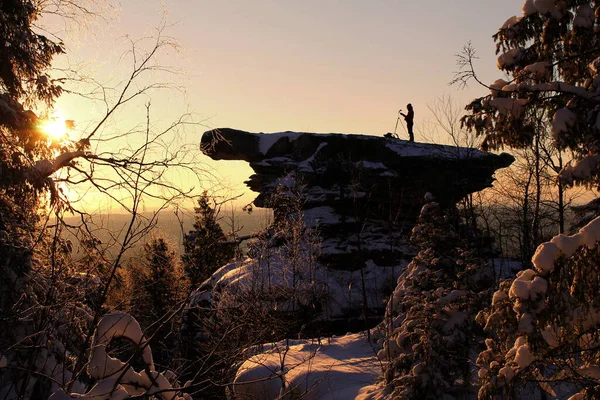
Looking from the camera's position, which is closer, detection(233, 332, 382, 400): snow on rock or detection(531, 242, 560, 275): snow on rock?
detection(531, 242, 560, 275): snow on rock

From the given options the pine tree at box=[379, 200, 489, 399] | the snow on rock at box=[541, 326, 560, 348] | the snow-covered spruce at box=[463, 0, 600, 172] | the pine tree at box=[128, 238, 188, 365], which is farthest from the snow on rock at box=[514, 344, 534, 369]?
the pine tree at box=[379, 200, 489, 399]

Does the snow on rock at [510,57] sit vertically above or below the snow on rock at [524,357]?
above

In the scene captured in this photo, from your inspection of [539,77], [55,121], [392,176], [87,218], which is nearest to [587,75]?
[539,77]

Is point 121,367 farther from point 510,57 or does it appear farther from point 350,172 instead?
point 350,172

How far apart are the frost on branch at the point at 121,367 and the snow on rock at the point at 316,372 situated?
645cm

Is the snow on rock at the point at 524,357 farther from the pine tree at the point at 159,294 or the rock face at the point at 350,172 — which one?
the rock face at the point at 350,172

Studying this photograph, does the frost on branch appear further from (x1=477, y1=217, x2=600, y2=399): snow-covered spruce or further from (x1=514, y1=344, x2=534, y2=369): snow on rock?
(x1=514, y1=344, x2=534, y2=369): snow on rock

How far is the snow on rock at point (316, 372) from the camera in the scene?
10.9m

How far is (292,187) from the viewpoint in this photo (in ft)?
91.9

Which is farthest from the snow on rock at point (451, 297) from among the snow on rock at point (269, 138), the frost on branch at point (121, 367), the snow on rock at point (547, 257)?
the snow on rock at point (269, 138)

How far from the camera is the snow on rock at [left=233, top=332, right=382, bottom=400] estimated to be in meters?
10.9

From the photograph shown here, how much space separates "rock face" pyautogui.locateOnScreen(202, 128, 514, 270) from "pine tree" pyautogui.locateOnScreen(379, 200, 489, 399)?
66.4ft

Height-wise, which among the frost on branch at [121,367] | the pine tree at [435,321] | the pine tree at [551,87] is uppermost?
the pine tree at [551,87]

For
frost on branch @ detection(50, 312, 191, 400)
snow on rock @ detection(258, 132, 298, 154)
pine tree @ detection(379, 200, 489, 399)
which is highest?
snow on rock @ detection(258, 132, 298, 154)
